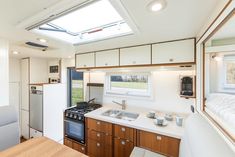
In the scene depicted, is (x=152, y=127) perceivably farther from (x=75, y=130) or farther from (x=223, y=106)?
(x=75, y=130)

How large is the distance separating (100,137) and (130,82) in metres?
1.16

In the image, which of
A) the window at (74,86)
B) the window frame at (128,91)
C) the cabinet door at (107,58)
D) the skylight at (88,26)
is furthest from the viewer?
the window at (74,86)

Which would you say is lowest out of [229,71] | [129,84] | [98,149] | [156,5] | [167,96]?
[98,149]

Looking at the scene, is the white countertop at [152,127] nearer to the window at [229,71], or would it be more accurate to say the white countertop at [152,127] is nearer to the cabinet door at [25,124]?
the window at [229,71]

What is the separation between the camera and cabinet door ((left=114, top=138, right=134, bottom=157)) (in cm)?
175

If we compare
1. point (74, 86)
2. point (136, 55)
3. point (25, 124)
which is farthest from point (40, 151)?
point (25, 124)

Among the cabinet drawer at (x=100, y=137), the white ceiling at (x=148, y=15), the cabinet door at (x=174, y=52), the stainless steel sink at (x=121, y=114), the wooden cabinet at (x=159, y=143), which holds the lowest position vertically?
the cabinet drawer at (x=100, y=137)

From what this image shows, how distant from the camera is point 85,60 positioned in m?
2.52

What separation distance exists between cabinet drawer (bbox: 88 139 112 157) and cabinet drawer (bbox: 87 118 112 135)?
22 centimetres

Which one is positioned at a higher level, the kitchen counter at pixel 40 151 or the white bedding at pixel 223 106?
the white bedding at pixel 223 106

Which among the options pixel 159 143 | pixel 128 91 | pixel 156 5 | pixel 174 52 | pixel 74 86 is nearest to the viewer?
pixel 156 5

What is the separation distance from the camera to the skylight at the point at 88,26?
1292 millimetres

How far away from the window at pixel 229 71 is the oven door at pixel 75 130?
6.94 feet

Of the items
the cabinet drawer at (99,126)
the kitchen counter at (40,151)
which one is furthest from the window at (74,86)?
the kitchen counter at (40,151)
